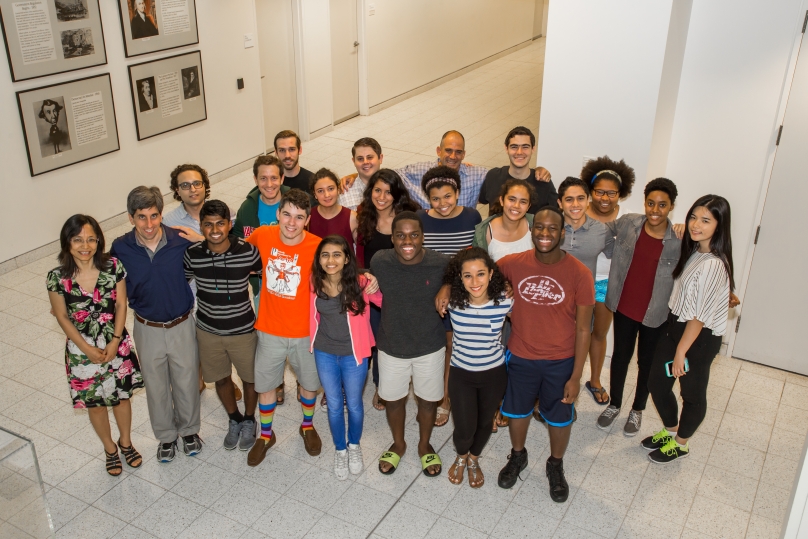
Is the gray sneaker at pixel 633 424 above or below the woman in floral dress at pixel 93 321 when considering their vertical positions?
below

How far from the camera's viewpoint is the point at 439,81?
13.4 meters

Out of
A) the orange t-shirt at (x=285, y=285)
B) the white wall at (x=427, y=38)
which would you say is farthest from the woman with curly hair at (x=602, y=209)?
the white wall at (x=427, y=38)

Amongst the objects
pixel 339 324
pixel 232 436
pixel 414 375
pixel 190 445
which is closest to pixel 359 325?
pixel 339 324

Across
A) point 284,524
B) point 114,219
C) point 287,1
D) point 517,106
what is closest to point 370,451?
point 284,524

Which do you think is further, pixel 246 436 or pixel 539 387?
pixel 246 436

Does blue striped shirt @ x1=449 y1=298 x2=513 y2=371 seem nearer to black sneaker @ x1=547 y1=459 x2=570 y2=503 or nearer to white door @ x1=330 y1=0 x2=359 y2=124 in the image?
black sneaker @ x1=547 y1=459 x2=570 y2=503

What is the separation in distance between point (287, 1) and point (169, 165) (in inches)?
119

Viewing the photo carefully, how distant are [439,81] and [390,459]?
10193mm

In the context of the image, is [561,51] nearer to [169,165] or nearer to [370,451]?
[370,451]

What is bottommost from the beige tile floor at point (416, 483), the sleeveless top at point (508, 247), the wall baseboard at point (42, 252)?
the beige tile floor at point (416, 483)

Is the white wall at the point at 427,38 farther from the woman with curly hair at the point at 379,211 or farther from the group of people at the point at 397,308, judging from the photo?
the group of people at the point at 397,308

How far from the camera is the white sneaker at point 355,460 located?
4.28m

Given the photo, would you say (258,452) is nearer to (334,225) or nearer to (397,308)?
(397,308)

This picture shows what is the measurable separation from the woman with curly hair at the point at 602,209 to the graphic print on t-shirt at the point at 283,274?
6.06ft
